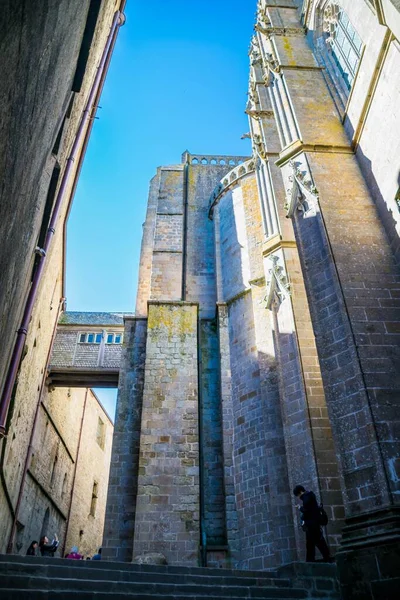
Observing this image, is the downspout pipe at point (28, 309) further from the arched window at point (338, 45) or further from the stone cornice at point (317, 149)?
the arched window at point (338, 45)

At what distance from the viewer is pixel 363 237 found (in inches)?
275

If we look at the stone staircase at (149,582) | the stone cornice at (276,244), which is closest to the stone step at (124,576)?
the stone staircase at (149,582)

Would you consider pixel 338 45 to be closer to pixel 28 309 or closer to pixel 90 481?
pixel 28 309

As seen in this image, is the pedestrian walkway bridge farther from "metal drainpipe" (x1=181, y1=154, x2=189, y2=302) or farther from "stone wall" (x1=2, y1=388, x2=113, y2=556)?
"metal drainpipe" (x1=181, y1=154, x2=189, y2=302)

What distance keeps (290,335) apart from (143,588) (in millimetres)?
5366

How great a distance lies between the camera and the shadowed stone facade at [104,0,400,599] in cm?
548

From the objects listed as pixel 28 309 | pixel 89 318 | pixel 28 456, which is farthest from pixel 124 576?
pixel 89 318

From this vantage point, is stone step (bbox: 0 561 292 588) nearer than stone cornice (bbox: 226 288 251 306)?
Yes

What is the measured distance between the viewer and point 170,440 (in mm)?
10734

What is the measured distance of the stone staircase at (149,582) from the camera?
12.8ft

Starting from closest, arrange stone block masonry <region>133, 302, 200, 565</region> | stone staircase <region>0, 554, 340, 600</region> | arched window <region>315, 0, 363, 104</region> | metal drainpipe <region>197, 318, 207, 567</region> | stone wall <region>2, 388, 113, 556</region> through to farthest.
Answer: stone staircase <region>0, 554, 340, 600</region>
stone block masonry <region>133, 302, 200, 565</region>
metal drainpipe <region>197, 318, 207, 567</region>
arched window <region>315, 0, 363, 104</region>
stone wall <region>2, 388, 113, 556</region>

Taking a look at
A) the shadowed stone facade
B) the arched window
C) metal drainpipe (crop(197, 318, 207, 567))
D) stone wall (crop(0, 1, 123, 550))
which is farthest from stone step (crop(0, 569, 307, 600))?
the arched window

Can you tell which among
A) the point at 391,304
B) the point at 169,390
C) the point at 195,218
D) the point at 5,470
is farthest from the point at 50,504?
the point at 391,304

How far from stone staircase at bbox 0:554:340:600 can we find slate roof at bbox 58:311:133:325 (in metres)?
12.4
